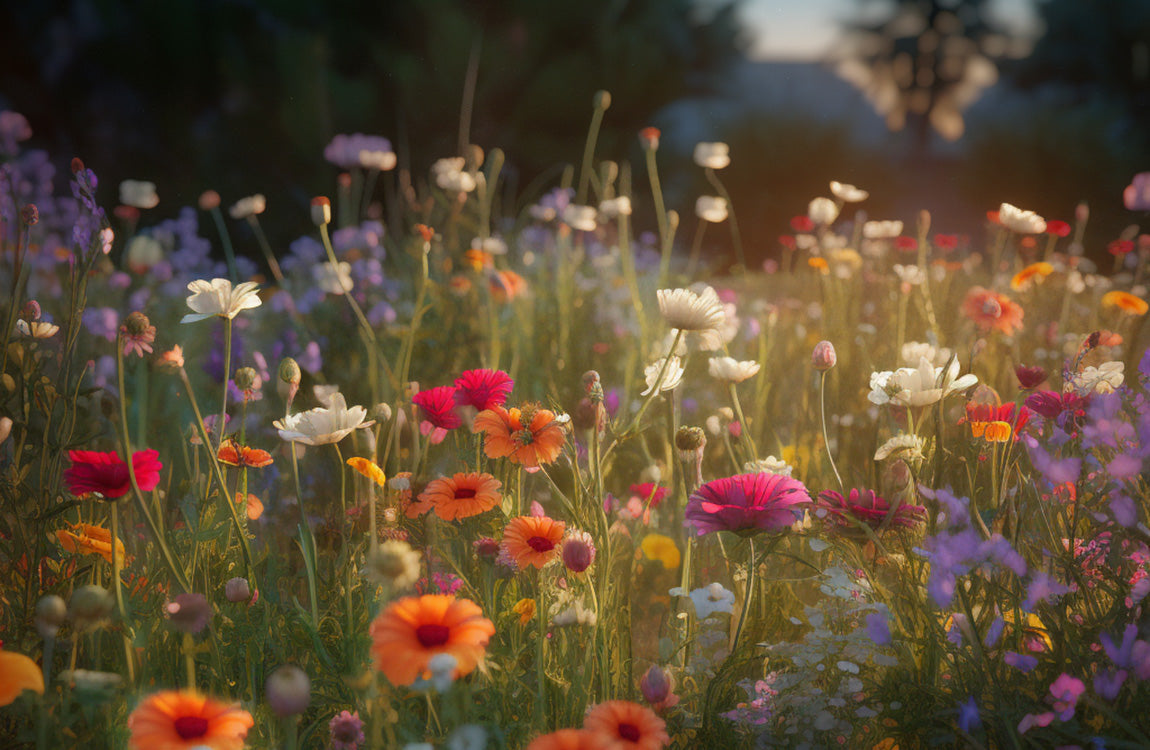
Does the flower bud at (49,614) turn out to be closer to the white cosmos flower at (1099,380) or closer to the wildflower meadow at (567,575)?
the wildflower meadow at (567,575)

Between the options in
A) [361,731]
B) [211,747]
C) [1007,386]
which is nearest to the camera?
[211,747]

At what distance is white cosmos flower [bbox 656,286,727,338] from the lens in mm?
1398

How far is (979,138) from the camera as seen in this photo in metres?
9.48

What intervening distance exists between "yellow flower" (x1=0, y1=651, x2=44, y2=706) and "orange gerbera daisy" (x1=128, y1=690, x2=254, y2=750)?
11cm

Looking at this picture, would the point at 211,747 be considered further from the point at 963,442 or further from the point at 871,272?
the point at 871,272

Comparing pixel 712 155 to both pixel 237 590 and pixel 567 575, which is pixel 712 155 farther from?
pixel 237 590

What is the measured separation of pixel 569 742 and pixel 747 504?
45 cm

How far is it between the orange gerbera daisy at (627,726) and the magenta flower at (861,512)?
40 centimetres

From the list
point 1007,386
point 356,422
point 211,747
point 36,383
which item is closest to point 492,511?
point 356,422

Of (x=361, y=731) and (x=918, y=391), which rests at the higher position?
(x=918, y=391)

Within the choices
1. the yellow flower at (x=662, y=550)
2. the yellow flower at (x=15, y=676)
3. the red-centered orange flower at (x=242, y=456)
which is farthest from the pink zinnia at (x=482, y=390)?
the yellow flower at (x=15, y=676)

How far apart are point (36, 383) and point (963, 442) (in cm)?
158

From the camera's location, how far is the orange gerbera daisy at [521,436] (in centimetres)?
134

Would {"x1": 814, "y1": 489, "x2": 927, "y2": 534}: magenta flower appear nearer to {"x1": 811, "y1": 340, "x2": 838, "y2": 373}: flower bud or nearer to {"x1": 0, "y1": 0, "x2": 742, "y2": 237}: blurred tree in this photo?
{"x1": 811, "y1": 340, "x2": 838, "y2": 373}: flower bud
